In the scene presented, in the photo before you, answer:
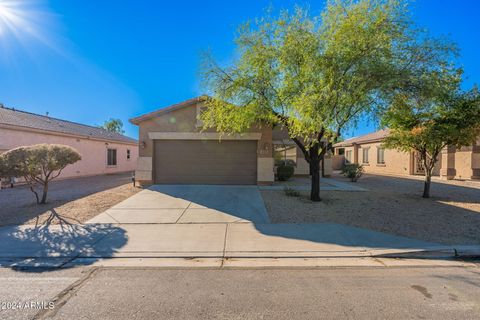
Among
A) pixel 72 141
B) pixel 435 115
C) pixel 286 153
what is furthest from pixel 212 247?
pixel 72 141

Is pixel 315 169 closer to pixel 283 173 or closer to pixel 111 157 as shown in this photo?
pixel 283 173

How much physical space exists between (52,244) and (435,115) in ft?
40.1

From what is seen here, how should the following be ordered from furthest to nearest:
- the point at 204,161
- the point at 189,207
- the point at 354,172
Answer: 1. the point at 354,172
2. the point at 204,161
3. the point at 189,207

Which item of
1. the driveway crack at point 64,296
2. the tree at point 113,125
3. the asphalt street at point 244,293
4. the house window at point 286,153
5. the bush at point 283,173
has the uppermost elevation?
the tree at point 113,125

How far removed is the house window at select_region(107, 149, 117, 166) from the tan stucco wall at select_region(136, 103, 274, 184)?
10.1 metres

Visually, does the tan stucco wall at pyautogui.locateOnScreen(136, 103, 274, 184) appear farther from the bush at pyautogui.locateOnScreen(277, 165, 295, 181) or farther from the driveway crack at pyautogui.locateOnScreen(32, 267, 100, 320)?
the driveway crack at pyautogui.locateOnScreen(32, 267, 100, 320)

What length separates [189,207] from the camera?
7.79 meters

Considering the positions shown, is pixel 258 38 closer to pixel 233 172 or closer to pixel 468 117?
pixel 233 172

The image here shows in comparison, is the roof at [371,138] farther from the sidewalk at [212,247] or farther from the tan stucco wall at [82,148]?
the tan stucco wall at [82,148]

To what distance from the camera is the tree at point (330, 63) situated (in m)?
6.37

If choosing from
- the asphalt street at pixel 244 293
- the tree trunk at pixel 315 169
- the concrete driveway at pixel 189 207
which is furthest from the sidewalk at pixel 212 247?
the tree trunk at pixel 315 169

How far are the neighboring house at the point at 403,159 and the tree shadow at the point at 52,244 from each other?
39.1 ft

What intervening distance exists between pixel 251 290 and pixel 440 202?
931cm

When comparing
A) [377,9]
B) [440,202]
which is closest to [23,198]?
[377,9]
